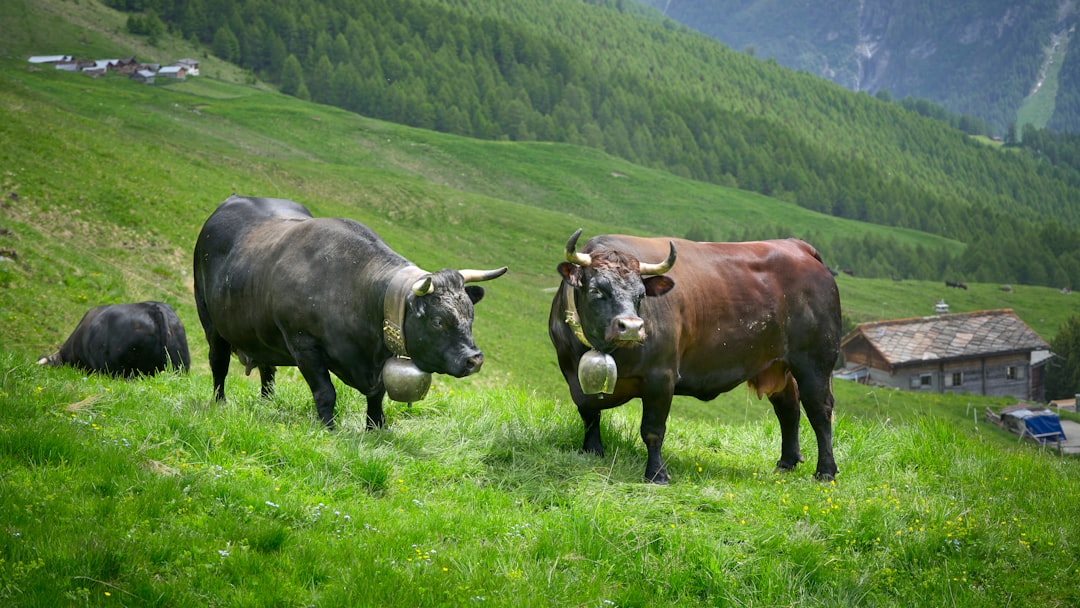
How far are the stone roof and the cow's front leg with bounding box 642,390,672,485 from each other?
89566 millimetres

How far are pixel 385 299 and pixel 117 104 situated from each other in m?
93.8

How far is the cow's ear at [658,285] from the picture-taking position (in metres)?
10.7

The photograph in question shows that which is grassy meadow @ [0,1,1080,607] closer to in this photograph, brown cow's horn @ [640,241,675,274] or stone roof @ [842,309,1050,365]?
brown cow's horn @ [640,241,675,274]

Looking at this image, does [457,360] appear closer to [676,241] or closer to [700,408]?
[676,241]

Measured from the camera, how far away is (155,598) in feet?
21.2

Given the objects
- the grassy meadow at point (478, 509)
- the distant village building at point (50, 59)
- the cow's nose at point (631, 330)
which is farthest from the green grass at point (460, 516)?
the distant village building at point (50, 59)

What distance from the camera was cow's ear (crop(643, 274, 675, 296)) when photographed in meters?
10.7

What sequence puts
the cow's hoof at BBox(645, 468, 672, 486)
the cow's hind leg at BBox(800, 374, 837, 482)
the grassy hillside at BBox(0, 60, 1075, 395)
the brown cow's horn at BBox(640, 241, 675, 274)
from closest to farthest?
→ the brown cow's horn at BBox(640, 241, 675, 274)
the cow's hoof at BBox(645, 468, 672, 486)
the cow's hind leg at BBox(800, 374, 837, 482)
the grassy hillside at BBox(0, 60, 1075, 395)

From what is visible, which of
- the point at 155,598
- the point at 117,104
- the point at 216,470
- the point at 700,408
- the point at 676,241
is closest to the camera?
the point at 155,598

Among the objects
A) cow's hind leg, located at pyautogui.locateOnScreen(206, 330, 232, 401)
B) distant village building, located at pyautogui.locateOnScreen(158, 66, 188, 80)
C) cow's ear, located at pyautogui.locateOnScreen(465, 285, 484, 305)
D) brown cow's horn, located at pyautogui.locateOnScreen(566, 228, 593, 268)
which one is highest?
distant village building, located at pyautogui.locateOnScreen(158, 66, 188, 80)

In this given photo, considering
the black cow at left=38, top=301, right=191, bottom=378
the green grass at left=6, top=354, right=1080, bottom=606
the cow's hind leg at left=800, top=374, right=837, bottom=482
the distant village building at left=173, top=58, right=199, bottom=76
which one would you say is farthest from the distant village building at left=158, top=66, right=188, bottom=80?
the cow's hind leg at left=800, top=374, right=837, bottom=482

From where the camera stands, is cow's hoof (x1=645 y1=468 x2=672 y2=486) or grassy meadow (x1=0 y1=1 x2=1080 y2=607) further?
cow's hoof (x1=645 y1=468 x2=672 y2=486)

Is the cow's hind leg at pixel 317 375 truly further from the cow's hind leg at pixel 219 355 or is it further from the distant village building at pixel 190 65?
the distant village building at pixel 190 65

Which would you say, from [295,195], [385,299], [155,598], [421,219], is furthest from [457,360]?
[421,219]
